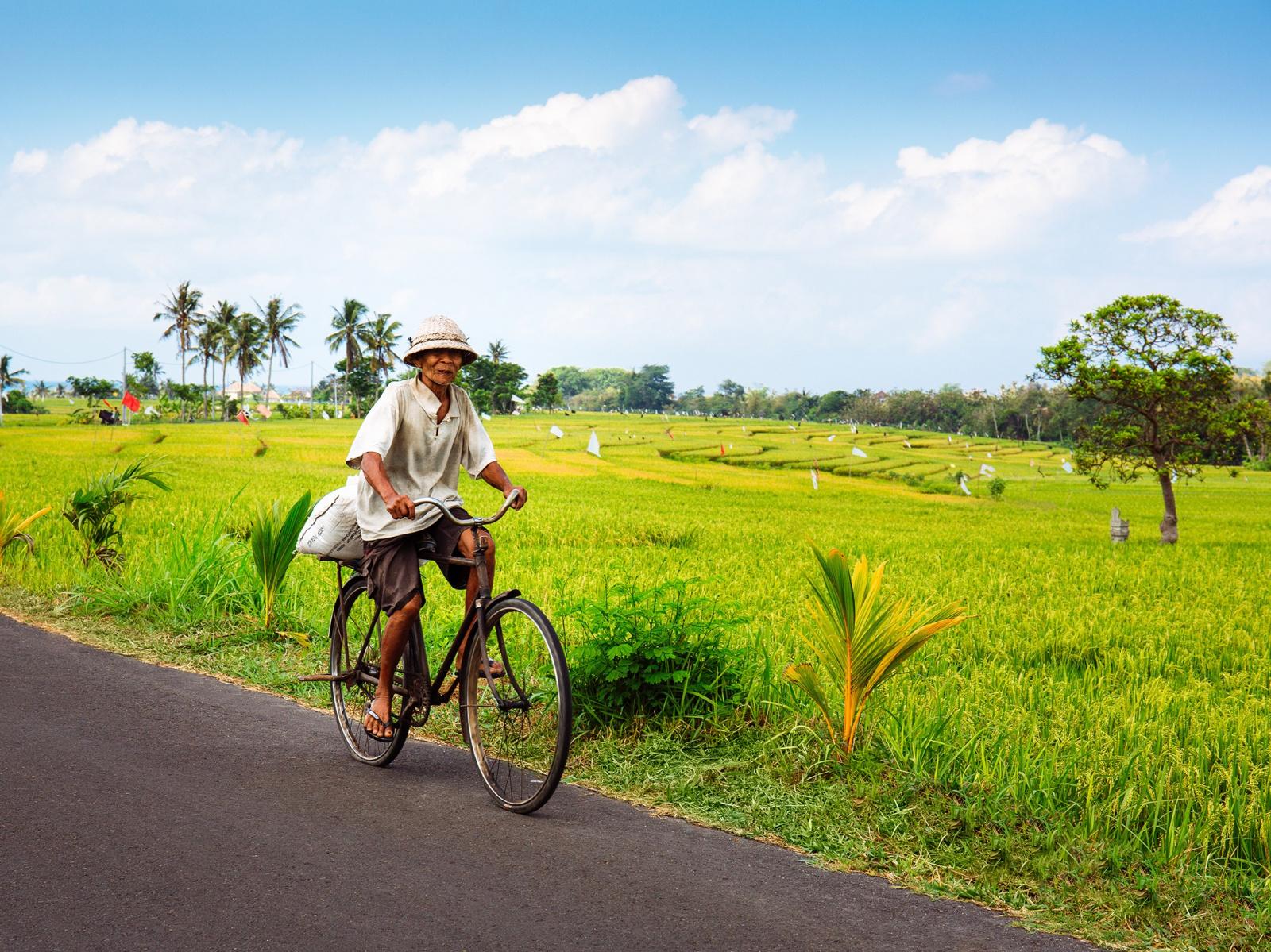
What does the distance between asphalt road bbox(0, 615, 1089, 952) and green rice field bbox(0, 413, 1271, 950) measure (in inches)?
10.7

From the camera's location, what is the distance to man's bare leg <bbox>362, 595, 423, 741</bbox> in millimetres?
4602

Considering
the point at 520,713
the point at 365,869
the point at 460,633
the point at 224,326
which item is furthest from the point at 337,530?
the point at 224,326

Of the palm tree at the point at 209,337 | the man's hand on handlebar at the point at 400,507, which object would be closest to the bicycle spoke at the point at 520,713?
→ the man's hand on handlebar at the point at 400,507

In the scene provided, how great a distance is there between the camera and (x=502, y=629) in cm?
465

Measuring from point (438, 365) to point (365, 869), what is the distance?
2115 millimetres

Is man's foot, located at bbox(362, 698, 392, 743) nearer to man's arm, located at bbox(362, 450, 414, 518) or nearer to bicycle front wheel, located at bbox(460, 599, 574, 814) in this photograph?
bicycle front wheel, located at bbox(460, 599, 574, 814)

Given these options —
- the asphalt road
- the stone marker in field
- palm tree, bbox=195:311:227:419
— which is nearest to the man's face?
the asphalt road

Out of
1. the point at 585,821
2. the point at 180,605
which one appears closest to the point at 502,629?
the point at 585,821

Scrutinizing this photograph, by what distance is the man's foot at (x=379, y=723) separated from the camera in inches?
186

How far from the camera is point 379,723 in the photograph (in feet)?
15.5

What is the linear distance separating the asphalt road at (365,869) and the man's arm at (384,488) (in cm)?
123

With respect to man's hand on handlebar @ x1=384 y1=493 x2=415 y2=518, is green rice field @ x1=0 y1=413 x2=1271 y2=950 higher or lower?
lower

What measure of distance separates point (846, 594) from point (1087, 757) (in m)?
1.38

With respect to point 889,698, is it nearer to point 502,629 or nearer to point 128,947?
point 502,629
